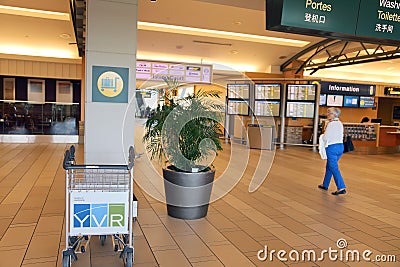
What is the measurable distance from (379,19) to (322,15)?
2.55 feet

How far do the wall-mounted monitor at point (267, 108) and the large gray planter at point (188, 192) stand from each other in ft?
28.7

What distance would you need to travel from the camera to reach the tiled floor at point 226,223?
3078 millimetres

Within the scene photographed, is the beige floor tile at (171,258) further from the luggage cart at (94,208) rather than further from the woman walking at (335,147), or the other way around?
the woman walking at (335,147)

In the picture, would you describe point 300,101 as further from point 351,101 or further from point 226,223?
point 226,223

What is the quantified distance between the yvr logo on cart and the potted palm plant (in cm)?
133

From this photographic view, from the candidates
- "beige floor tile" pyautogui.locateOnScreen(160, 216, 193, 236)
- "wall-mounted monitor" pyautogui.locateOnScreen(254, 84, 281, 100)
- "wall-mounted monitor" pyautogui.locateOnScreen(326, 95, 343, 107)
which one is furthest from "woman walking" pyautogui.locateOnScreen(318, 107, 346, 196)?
"wall-mounted monitor" pyautogui.locateOnScreen(326, 95, 343, 107)

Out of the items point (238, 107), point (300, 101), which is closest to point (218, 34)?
point (238, 107)

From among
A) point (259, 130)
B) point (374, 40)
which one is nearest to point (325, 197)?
point (374, 40)

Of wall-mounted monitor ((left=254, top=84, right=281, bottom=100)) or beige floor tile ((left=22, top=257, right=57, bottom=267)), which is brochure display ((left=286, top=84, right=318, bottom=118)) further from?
beige floor tile ((left=22, top=257, right=57, bottom=267))

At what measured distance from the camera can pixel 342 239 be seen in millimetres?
3658

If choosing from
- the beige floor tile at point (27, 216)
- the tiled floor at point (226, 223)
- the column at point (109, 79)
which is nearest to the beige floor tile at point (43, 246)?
the tiled floor at point (226, 223)

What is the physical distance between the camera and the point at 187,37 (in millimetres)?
11297

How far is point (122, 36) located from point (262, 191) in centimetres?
330

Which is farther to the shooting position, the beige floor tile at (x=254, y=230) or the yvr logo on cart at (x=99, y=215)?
the beige floor tile at (x=254, y=230)
